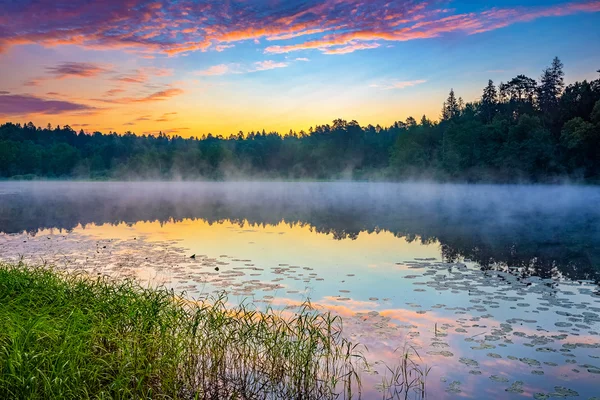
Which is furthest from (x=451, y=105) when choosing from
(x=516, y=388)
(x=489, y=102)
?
(x=516, y=388)

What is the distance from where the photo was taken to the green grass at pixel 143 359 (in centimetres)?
507

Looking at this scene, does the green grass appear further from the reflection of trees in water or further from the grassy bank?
the reflection of trees in water

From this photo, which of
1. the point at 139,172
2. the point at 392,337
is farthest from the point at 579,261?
the point at 139,172

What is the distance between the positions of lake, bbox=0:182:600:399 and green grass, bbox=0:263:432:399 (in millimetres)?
896

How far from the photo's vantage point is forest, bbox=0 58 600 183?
64.4m

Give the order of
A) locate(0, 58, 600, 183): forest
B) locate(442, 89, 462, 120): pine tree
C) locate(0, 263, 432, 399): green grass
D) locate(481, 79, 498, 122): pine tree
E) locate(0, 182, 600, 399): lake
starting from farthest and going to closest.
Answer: locate(442, 89, 462, 120): pine tree < locate(481, 79, 498, 122): pine tree < locate(0, 58, 600, 183): forest < locate(0, 182, 600, 399): lake < locate(0, 263, 432, 399): green grass

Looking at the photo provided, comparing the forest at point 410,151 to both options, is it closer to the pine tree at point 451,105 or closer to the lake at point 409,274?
the pine tree at point 451,105

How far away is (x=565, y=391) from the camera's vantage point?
235 inches

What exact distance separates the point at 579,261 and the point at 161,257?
1352 centimetres

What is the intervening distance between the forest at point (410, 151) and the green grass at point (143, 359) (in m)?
64.8

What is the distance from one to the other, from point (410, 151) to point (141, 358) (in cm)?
8675

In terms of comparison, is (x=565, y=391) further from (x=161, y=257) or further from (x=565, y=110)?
(x=565, y=110)

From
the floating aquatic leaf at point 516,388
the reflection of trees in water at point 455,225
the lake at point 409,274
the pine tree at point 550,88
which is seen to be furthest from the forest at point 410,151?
the floating aquatic leaf at point 516,388

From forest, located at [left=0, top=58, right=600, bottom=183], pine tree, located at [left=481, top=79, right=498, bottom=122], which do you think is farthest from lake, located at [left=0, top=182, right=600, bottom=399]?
pine tree, located at [left=481, top=79, right=498, bottom=122]
